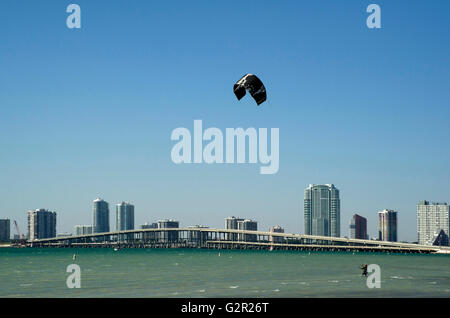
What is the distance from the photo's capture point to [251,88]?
102ft

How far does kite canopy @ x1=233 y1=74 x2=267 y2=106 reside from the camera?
30906mm

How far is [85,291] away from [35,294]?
3.62m

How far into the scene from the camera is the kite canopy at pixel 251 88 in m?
30.9

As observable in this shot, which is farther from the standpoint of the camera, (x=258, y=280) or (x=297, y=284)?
(x=258, y=280)

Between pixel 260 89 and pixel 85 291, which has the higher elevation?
pixel 260 89

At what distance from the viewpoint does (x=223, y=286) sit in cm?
5275
